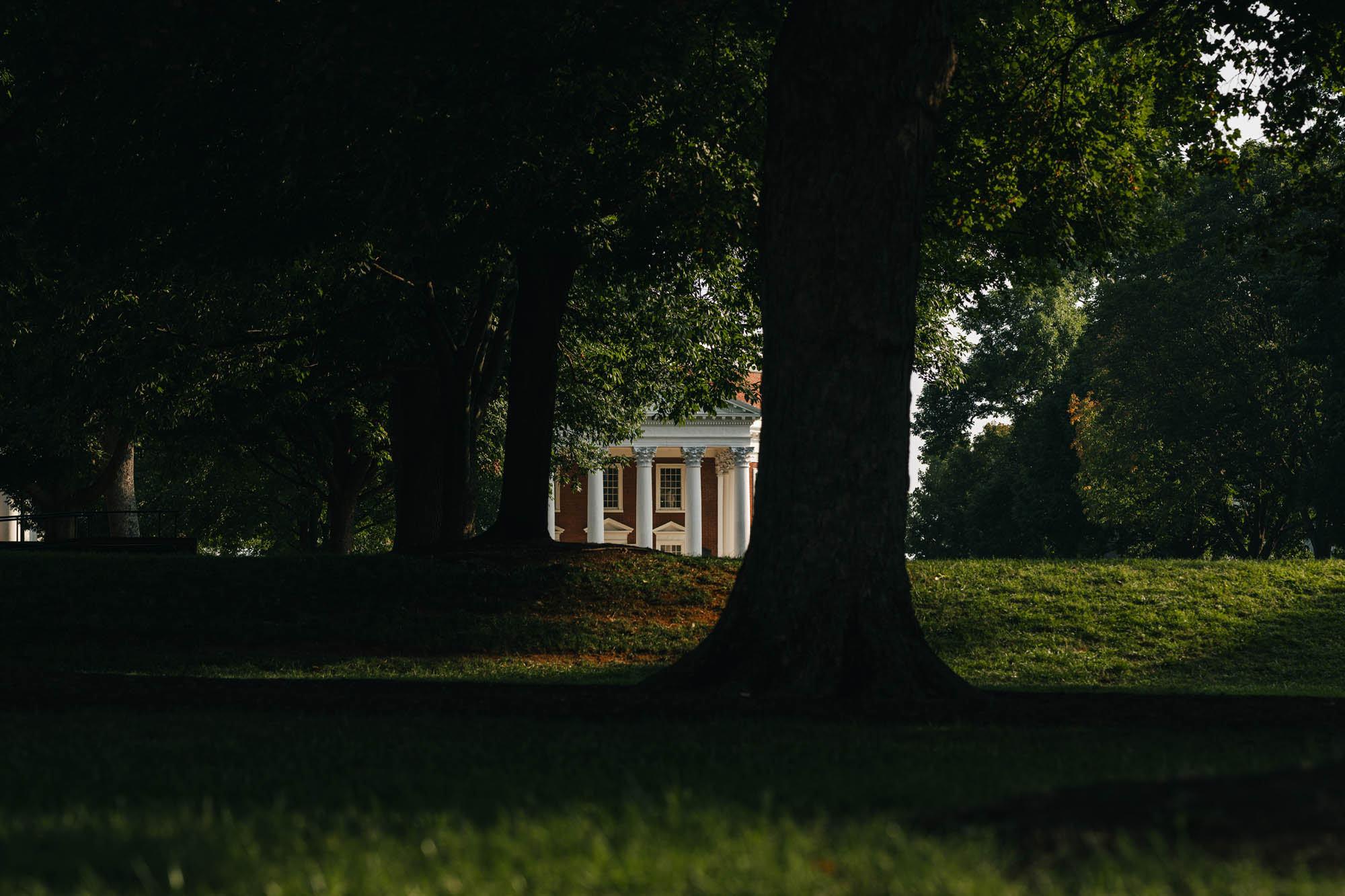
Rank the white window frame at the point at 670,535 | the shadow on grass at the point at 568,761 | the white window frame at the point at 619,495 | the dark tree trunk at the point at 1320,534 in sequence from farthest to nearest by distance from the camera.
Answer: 1. the white window frame at the point at 619,495
2. the white window frame at the point at 670,535
3. the dark tree trunk at the point at 1320,534
4. the shadow on grass at the point at 568,761

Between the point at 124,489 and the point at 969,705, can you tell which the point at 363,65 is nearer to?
the point at 969,705

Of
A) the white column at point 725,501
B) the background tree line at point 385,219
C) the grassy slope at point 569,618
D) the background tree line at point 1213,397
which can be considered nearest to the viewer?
the background tree line at point 385,219

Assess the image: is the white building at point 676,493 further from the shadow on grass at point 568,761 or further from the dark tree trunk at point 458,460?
the shadow on grass at point 568,761

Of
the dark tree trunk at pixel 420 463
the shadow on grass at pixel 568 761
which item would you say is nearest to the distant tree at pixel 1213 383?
the dark tree trunk at pixel 420 463

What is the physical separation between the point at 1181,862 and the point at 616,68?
1174cm

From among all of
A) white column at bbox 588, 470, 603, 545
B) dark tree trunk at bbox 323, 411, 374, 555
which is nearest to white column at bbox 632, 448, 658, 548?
white column at bbox 588, 470, 603, 545

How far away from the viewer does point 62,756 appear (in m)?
5.99

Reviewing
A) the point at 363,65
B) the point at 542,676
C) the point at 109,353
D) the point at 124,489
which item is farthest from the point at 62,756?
the point at 124,489

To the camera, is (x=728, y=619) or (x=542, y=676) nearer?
(x=728, y=619)

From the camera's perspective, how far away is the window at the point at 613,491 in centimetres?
7644

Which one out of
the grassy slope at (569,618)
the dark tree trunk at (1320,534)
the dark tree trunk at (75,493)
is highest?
the dark tree trunk at (75,493)

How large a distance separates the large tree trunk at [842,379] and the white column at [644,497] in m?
61.4

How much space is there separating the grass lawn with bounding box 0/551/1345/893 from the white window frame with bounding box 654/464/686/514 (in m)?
62.0

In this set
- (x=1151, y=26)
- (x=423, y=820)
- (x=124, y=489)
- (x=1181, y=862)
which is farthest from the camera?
(x=124, y=489)
